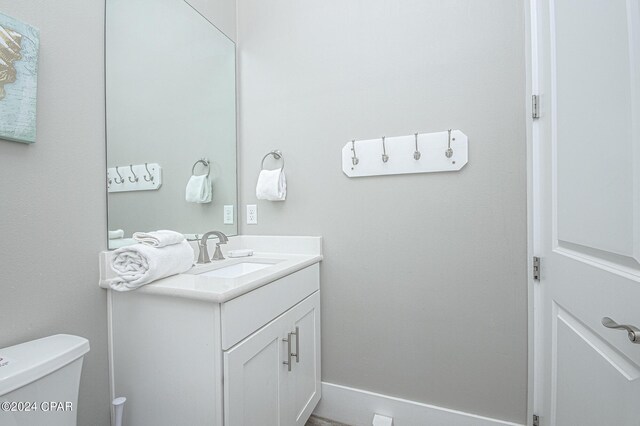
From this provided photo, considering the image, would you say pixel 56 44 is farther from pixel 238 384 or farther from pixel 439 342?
pixel 439 342

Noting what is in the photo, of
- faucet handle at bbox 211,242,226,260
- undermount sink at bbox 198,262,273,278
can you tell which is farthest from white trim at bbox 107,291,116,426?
faucet handle at bbox 211,242,226,260

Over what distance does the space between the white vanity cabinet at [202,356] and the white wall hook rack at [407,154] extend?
709 mm

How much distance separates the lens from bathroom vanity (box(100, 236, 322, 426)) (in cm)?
83

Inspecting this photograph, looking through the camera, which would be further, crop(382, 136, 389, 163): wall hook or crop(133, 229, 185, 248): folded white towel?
crop(382, 136, 389, 163): wall hook

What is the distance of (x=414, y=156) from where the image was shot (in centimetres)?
134

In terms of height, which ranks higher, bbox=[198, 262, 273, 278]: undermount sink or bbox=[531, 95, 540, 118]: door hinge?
bbox=[531, 95, 540, 118]: door hinge

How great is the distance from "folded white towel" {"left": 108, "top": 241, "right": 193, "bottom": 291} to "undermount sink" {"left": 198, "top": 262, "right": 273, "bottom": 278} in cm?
27

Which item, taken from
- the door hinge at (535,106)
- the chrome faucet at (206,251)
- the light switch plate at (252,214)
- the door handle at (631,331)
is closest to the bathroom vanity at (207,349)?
the chrome faucet at (206,251)

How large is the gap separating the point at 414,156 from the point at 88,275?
1.42 metres

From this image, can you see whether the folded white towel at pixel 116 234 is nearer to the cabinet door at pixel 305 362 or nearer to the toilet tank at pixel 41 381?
the toilet tank at pixel 41 381

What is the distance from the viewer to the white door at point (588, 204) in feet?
2.04

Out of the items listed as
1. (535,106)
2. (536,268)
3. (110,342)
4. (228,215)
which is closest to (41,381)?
(110,342)

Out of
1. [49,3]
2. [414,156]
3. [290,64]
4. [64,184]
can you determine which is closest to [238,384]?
[64,184]

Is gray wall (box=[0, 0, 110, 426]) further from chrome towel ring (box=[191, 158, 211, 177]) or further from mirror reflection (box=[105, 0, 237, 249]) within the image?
chrome towel ring (box=[191, 158, 211, 177])
